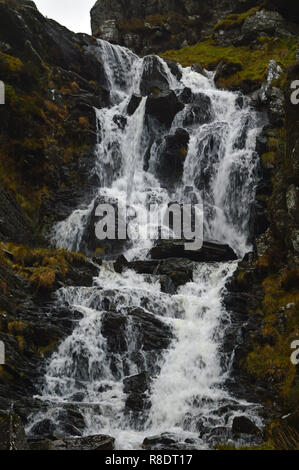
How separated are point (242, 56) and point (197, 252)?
2433cm

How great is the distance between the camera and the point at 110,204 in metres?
23.5

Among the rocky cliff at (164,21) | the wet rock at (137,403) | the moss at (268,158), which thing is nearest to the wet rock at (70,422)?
the wet rock at (137,403)

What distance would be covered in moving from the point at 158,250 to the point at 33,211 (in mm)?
6718

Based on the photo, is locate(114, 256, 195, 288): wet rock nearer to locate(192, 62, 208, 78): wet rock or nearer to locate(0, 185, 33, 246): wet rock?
locate(0, 185, 33, 246): wet rock

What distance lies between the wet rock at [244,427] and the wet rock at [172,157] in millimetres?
16757

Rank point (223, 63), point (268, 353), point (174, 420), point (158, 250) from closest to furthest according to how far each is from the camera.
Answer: point (174, 420)
point (268, 353)
point (158, 250)
point (223, 63)

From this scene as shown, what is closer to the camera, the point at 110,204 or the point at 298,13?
the point at 110,204

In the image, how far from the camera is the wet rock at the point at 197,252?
66.9 feet

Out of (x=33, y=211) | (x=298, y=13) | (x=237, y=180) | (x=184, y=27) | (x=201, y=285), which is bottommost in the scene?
(x=201, y=285)

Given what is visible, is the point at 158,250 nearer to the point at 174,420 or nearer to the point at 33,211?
the point at 33,211

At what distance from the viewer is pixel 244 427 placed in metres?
11.5

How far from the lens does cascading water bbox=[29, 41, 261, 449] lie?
12516 millimetres

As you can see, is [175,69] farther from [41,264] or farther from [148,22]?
[41,264]
